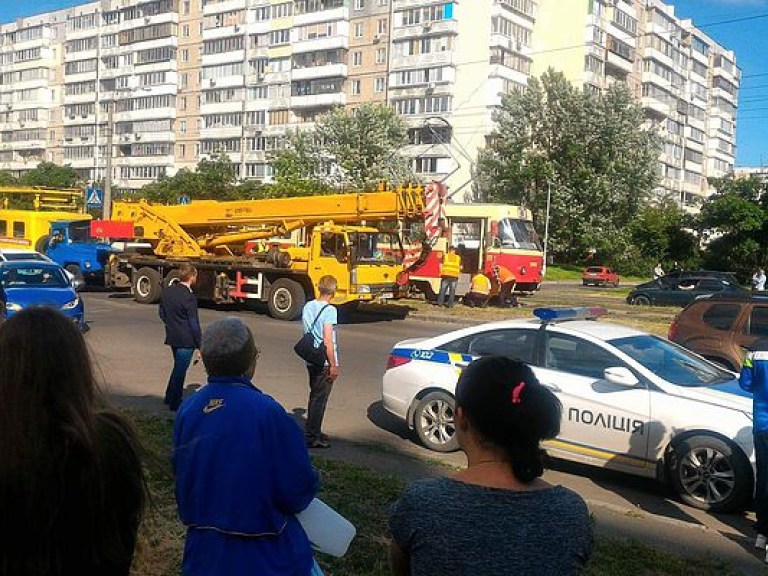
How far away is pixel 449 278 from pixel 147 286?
28.6 feet

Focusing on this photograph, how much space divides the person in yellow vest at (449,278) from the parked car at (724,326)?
1144 cm

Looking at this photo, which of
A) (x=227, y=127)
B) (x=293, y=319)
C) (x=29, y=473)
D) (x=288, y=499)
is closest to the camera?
(x=29, y=473)

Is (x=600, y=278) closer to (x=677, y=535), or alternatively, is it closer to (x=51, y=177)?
(x=677, y=535)

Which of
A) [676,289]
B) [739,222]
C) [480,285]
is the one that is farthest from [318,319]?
[739,222]

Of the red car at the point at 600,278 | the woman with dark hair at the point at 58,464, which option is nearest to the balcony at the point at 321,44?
the red car at the point at 600,278

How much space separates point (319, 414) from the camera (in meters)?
8.00

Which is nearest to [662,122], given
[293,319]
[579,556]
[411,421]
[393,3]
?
[393,3]

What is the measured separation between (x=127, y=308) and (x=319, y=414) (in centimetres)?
1508

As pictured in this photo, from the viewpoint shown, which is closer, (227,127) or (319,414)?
(319,414)

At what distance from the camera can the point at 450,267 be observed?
76.9 feet

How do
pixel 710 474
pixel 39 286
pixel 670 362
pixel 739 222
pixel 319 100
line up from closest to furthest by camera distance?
pixel 710 474 → pixel 670 362 → pixel 39 286 → pixel 739 222 → pixel 319 100

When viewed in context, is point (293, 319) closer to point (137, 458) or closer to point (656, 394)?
point (656, 394)

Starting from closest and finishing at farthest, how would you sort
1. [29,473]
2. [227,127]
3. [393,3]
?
[29,473]
[393,3]
[227,127]

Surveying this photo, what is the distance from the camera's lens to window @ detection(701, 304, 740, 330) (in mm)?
11797
